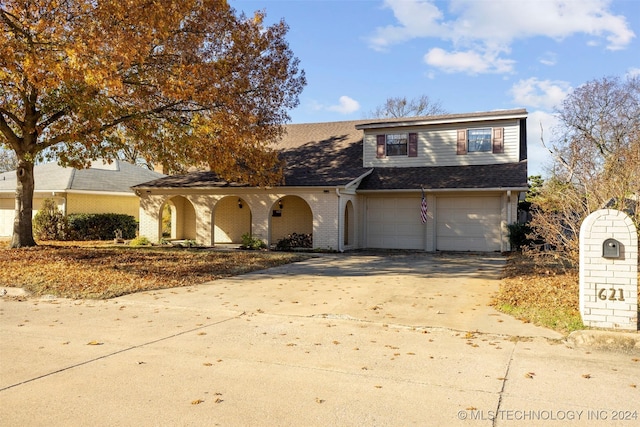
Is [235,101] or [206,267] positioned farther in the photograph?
[235,101]

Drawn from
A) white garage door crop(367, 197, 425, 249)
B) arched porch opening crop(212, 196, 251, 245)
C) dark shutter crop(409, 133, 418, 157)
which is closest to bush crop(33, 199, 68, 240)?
arched porch opening crop(212, 196, 251, 245)

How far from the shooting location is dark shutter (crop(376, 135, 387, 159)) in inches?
899

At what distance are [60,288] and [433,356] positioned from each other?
27.4 feet

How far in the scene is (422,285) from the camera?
11602 mm

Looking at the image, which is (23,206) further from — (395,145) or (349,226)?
(395,145)

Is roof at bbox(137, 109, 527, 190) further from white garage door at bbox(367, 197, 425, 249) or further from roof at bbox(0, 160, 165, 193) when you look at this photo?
roof at bbox(0, 160, 165, 193)

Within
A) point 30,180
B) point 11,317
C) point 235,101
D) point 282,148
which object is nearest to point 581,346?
point 11,317

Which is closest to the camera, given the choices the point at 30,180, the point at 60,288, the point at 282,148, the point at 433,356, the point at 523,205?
the point at 433,356

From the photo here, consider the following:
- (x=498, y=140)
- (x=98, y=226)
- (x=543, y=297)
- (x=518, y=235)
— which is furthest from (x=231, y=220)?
(x=543, y=297)

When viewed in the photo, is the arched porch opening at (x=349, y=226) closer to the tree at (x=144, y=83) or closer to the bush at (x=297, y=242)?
the bush at (x=297, y=242)

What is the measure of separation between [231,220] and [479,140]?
1190 centimetres

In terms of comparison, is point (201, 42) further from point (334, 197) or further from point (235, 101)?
point (334, 197)

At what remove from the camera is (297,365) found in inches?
223

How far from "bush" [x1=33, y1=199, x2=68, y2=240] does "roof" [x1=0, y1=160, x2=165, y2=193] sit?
1.25 meters
